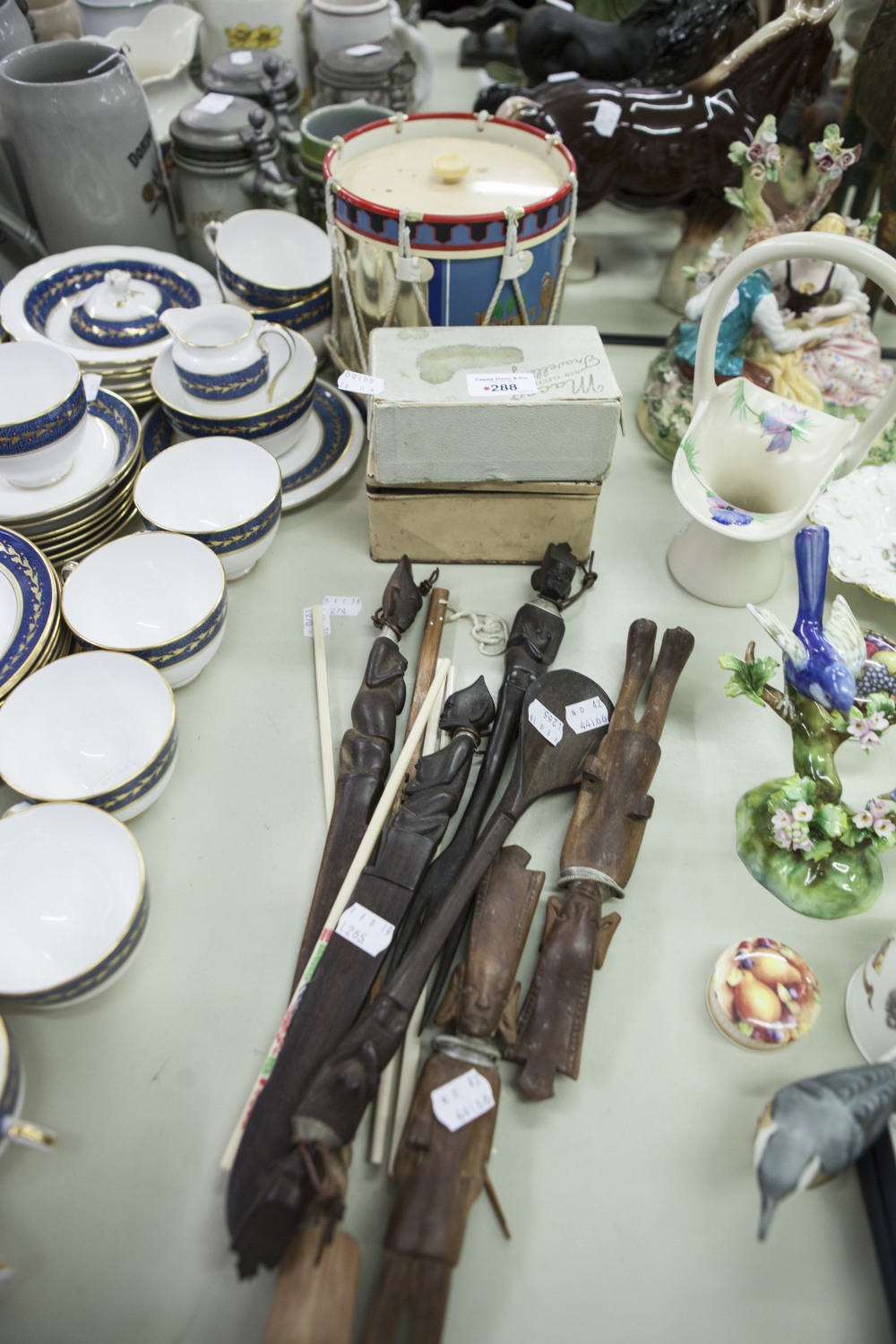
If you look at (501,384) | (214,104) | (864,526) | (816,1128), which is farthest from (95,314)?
(816,1128)

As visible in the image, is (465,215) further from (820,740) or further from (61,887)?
(61,887)

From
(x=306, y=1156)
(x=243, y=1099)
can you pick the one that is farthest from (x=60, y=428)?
(x=306, y=1156)

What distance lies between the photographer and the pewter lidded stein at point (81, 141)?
6.76ft

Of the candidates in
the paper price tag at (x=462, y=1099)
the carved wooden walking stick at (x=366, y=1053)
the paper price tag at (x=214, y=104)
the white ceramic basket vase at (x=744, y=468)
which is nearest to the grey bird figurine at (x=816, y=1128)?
the paper price tag at (x=462, y=1099)

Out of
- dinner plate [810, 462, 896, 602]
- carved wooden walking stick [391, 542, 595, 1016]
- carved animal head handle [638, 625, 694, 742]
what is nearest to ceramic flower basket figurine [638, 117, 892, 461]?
dinner plate [810, 462, 896, 602]

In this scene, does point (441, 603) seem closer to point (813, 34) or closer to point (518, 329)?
point (518, 329)

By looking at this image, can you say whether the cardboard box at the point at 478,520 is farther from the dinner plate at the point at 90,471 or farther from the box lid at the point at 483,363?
the dinner plate at the point at 90,471

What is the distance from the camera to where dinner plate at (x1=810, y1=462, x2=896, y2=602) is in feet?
5.98

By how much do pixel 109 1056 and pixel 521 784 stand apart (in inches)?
30.5

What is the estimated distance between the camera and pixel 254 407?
1.94 metres

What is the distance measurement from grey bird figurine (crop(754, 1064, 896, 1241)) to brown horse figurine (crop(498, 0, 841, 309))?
250 centimetres

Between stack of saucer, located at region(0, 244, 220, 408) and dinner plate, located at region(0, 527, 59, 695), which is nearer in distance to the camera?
dinner plate, located at region(0, 527, 59, 695)

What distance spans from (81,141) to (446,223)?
105cm

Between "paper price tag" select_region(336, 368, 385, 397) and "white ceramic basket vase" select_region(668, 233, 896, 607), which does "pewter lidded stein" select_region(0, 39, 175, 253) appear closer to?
"paper price tag" select_region(336, 368, 385, 397)
